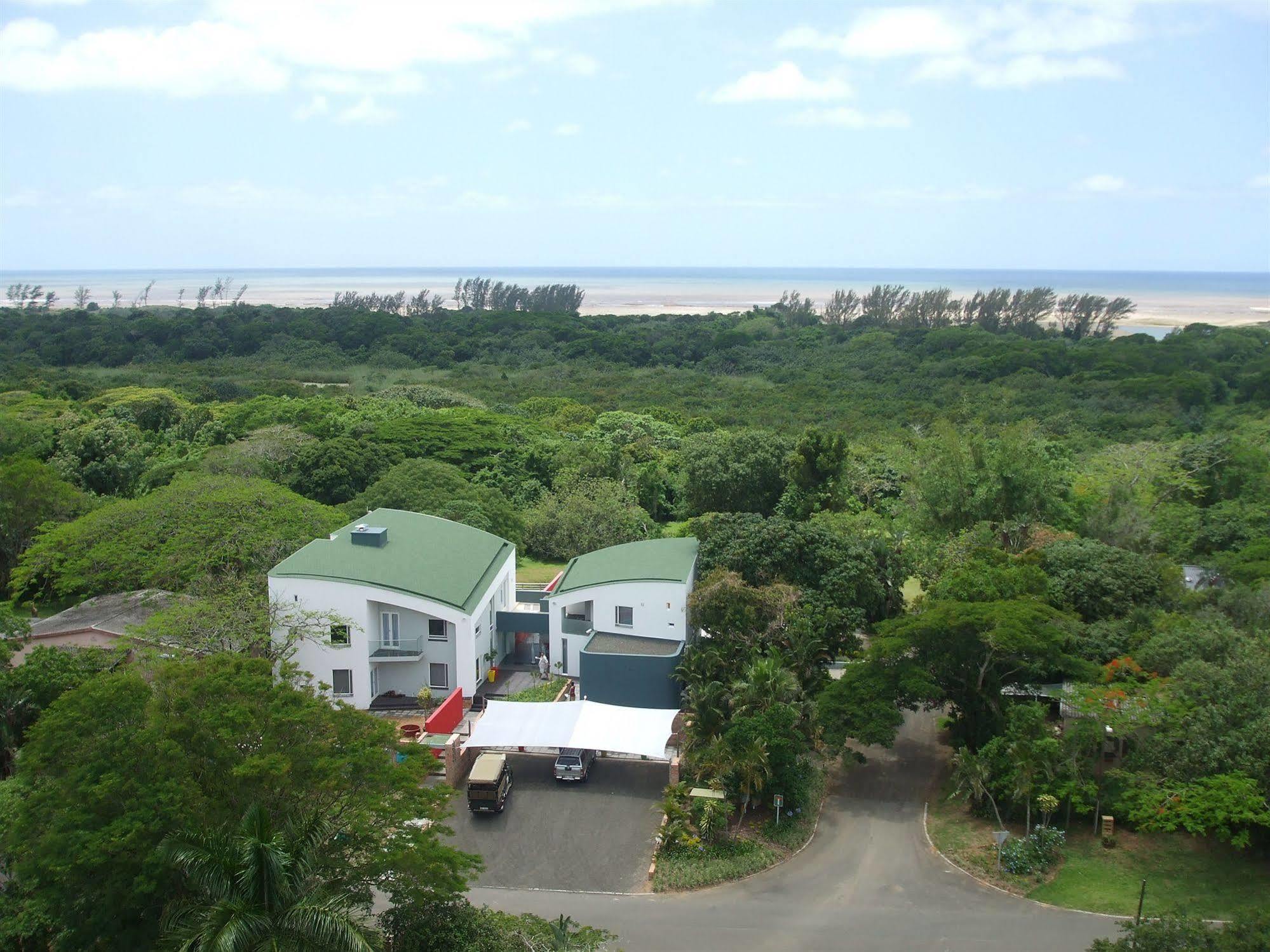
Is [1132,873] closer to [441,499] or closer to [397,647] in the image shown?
[397,647]

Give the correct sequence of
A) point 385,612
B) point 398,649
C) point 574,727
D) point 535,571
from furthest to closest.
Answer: point 535,571
point 385,612
point 398,649
point 574,727

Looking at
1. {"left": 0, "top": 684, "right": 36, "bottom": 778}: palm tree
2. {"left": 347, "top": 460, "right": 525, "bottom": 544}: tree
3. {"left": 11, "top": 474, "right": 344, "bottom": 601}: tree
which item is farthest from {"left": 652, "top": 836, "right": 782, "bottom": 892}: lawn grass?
{"left": 347, "top": 460, "right": 525, "bottom": 544}: tree

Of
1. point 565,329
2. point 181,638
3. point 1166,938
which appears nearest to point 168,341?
point 565,329

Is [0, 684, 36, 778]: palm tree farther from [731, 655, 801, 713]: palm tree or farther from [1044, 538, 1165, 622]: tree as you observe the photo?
[1044, 538, 1165, 622]: tree

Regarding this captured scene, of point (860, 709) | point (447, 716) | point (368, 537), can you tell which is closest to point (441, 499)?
point (368, 537)

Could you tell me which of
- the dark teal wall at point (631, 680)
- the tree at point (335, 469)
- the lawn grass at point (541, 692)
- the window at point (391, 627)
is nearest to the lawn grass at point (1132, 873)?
the dark teal wall at point (631, 680)
